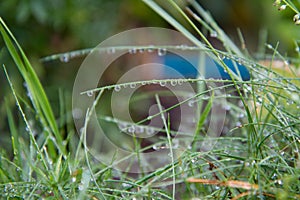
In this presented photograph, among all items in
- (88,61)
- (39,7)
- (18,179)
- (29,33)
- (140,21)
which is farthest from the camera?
(140,21)

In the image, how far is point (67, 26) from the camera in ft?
8.43

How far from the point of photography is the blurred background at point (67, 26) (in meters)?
2.30

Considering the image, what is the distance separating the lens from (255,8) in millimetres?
3086

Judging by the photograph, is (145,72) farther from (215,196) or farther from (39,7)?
(215,196)

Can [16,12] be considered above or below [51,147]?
above

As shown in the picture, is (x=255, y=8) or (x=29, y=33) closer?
(x=29, y=33)

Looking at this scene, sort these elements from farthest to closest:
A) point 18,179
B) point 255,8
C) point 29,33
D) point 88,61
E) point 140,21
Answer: point 255,8
point 140,21
point 88,61
point 29,33
point 18,179

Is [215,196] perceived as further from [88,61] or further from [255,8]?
[255,8]

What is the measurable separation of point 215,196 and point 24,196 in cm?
29

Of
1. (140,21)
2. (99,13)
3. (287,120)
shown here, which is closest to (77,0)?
(99,13)

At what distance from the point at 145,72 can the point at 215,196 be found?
2151 mm

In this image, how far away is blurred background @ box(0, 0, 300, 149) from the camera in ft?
7.55

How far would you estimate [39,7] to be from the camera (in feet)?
7.28

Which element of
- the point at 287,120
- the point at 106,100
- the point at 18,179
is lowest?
the point at 106,100
